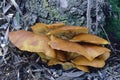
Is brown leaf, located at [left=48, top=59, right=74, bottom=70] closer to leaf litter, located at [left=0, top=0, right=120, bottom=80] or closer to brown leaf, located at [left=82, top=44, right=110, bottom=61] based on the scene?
leaf litter, located at [left=0, top=0, right=120, bottom=80]

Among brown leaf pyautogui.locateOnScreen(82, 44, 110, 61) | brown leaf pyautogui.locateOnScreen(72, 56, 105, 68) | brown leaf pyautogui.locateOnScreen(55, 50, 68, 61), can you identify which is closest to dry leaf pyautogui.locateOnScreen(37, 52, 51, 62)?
brown leaf pyautogui.locateOnScreen(55, 50, 68, 61)

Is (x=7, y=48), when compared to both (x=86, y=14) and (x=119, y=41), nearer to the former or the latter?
(x=86, y=14)

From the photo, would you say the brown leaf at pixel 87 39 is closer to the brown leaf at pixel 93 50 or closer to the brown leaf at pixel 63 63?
the brown leaf at pixel 93 50

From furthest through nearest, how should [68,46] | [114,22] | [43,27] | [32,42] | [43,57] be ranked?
1. [114,22]
2. [43,57]
3. [43,27]
4. [32,42]
5. [68,46]

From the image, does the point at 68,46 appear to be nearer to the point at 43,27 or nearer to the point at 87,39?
the point at 87,39

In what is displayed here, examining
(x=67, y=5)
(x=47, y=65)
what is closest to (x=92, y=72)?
(x=47, y=65)

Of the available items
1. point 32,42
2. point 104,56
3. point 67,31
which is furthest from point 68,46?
point 104,56

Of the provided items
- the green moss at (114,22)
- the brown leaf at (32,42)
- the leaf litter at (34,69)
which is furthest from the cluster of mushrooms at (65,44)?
the green moss at (114,22)
